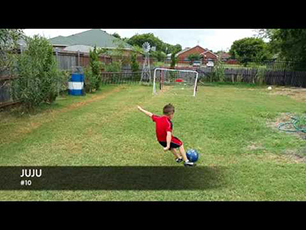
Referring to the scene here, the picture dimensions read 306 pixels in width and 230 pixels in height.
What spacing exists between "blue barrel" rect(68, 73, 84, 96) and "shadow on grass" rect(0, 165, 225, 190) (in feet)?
23.0

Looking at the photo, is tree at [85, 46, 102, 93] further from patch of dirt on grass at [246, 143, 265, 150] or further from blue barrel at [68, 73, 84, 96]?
patch of dirt on grass at [246, 143, 265, 150]

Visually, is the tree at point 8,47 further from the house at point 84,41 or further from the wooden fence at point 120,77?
the house at point 84,41

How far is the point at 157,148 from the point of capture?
4266 mm

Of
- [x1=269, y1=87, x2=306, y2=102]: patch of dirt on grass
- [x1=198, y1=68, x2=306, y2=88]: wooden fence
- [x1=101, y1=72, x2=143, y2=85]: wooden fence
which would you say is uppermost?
[x1=198, y1=68, x2=306, y2=88]: wooden fence

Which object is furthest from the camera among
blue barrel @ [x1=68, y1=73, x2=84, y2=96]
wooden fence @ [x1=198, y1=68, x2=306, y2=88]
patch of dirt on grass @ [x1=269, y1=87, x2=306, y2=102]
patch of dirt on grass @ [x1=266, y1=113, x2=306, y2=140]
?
wooden fence @ [x1=198, y1=68, x2=306, y2=88]

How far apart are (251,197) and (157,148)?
1.89 meters

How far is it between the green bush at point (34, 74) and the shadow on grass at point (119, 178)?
11.9 feet

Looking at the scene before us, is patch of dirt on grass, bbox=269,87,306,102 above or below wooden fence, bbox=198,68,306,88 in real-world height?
A: below

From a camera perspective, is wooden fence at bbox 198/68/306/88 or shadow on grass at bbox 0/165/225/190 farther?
wooden fence at bbox 198/68/306/88

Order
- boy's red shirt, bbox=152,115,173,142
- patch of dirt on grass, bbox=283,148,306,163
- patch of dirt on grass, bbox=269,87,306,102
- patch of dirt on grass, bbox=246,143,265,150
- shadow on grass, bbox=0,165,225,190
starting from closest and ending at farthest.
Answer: shadow on grass, bbox=0,165,225,190 < boy's red shirt, bbox=152,115,173,142 < patch of dirt on grass, bbox=283,148,306,163 < patch of dirt on grass, bbox=246,143,265,150 < patch of dirt on grass, bbox=269,87,306,102

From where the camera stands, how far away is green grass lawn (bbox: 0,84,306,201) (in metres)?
→ 2.78

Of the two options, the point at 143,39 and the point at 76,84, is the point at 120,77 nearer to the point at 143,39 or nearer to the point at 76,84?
the point at 76,84

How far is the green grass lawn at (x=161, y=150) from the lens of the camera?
2.78 m

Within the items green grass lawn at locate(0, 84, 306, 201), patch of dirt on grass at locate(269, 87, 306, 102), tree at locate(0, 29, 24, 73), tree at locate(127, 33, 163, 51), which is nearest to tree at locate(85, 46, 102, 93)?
green grass lawn at locate(0, 84, 306, 201)
